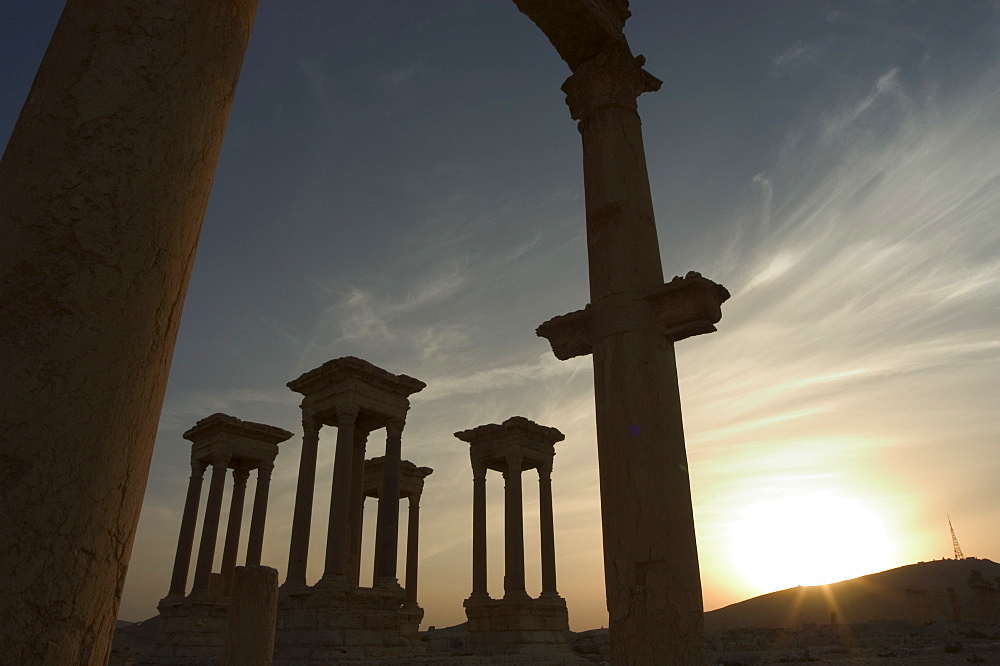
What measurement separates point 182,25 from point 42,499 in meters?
2.32

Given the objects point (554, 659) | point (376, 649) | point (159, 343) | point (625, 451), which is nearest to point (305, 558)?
point (376, 649)

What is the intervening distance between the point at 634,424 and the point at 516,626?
A: 24577 mm

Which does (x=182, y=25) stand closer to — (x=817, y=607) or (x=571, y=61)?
(x=571, y=61)

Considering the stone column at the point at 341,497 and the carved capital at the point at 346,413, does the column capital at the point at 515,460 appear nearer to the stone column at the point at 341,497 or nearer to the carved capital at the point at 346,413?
the stone column at the point at 341,497

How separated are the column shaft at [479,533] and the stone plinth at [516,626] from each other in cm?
79

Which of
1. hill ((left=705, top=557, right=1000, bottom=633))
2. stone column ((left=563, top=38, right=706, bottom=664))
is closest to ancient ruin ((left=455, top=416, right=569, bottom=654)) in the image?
stone column ((left=563, top=38, right=706, bottom=664))

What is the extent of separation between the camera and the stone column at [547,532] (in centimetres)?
3080

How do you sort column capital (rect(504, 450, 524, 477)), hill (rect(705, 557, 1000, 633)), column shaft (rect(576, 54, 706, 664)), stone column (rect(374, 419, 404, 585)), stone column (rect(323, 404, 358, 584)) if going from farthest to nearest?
hill (rect(705, 557, 1000, 633)) → column capital (rect(504, 450, 524, 477)) → stone column (rect(374, 419, 404, 585)) → stone column (rect(323, 404, 358, 584)) → column shaft (rect(576, 54, 706, 664))

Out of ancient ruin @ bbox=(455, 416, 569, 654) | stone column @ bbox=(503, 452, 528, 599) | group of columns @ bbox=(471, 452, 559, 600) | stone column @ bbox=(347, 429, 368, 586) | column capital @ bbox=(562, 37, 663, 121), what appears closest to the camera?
column capital @ bbox=(562, 37, 663, 121)

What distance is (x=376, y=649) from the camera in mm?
20297

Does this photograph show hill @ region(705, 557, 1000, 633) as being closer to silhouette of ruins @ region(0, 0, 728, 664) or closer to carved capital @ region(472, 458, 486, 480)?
carved capital @ region(472, 458, 486, 480)

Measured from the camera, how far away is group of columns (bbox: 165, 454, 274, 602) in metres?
28.6

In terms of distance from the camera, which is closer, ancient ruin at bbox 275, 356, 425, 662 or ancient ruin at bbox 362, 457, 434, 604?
ancient ruin at bbox 275, 356, 425, 662

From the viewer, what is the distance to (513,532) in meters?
30.7
